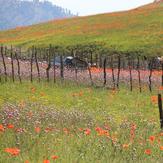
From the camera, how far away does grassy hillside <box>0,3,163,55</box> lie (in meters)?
73.1

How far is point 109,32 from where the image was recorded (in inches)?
3381

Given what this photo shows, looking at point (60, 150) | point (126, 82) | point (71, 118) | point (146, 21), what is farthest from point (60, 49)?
point (60, 150)

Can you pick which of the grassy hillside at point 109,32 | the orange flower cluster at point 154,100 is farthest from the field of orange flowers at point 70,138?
the grassy hillside at point 109,32

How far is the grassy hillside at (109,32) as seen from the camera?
7312 cm

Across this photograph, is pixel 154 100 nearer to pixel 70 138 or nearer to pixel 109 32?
pixel 70 138

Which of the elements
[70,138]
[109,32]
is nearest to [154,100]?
[70,138]

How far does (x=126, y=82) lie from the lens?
37625 mm

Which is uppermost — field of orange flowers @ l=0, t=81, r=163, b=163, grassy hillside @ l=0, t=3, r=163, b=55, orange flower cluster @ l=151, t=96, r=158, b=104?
grassy hillside @ l=0, t=3, r=163, b=55

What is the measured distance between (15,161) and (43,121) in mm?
5124

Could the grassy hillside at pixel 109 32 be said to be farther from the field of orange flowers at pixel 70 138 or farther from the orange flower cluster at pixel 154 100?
the field of orange flowers at pixel 70 138

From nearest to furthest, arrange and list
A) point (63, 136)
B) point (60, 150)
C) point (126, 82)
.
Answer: point (60, 150), point (63, 136), point (126, 82)

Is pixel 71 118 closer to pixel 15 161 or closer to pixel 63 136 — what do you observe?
pixel 63 136

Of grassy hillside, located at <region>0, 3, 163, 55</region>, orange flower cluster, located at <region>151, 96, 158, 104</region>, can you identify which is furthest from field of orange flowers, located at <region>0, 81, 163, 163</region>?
grassy hillside, located at <region>0, 3, 163, 55</region>

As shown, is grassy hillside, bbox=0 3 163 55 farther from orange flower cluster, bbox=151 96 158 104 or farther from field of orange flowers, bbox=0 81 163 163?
field of orange flowers, bbox=0 81 163 163
